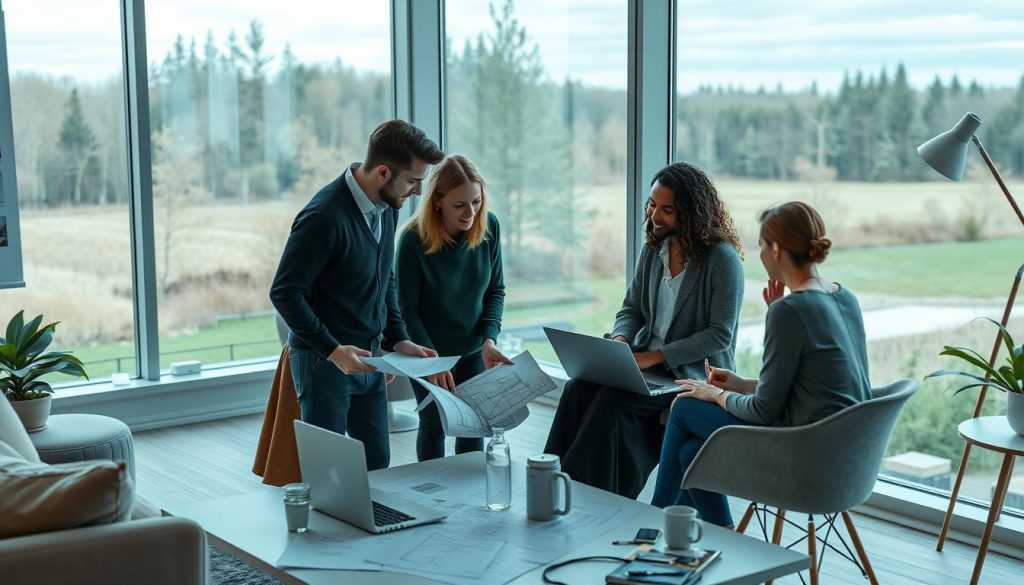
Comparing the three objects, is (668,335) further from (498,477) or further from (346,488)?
(346,488)

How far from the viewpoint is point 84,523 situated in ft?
6.40

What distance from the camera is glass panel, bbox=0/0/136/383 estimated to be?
5.29 m

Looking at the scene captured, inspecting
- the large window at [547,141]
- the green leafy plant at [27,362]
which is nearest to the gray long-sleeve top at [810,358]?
the large window at [547,141]

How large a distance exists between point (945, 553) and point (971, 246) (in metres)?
1.10

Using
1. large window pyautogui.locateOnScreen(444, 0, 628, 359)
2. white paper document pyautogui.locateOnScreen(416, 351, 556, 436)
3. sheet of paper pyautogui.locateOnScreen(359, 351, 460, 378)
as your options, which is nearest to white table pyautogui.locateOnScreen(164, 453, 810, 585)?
white paper document pyautogui.locateOnScreen(416, 351, 556, 436)

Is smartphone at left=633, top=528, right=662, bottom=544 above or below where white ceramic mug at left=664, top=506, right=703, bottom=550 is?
below

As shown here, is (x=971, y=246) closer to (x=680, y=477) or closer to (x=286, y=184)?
(x=680, y=477)

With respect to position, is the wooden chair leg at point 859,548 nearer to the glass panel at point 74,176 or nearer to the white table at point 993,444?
the white table at point 993,444

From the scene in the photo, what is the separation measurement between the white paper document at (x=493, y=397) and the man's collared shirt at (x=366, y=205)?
481 mm

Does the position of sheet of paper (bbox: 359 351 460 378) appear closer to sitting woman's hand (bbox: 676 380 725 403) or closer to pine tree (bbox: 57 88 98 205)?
sitting woman's hand (bbox: 676 380 725 403)

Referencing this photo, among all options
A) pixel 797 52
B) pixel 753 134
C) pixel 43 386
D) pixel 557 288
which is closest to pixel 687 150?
pixel 753 134

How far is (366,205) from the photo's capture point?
3219 millimetres

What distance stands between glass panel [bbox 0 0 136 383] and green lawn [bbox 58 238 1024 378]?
0.15 metres

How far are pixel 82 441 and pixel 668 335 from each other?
78.8 inches
